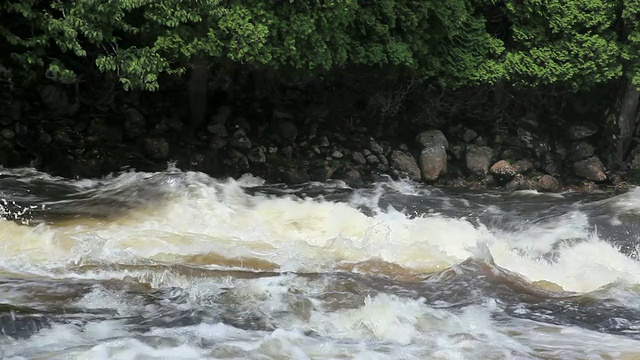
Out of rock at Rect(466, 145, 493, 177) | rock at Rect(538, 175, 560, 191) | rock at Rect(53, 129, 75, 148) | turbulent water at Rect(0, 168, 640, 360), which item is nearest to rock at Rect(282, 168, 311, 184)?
turbulent water at Rect(0, 168, 640, 360)

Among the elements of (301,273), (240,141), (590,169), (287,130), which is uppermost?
(287,130)

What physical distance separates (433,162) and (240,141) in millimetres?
3698

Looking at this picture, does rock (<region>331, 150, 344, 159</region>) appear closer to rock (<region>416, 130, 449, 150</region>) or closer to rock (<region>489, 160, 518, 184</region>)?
rock (<region>416, 130, 449, 150</region>)

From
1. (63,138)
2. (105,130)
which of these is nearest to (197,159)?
(105,130)

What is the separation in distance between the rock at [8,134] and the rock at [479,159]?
8225 mm

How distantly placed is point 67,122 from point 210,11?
3748mm

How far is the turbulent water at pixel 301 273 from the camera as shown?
558 cm

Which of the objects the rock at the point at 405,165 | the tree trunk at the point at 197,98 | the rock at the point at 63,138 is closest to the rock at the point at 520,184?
the rock at the point at 405,165

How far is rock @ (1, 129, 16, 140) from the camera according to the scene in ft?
37.8

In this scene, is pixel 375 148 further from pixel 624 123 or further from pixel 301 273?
pixel 301 273

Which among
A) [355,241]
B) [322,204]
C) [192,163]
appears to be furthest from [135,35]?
[355,241]

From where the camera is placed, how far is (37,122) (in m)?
11.9

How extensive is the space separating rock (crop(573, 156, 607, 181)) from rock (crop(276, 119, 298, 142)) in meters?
5.71

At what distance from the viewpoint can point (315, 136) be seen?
1360 centimetres
